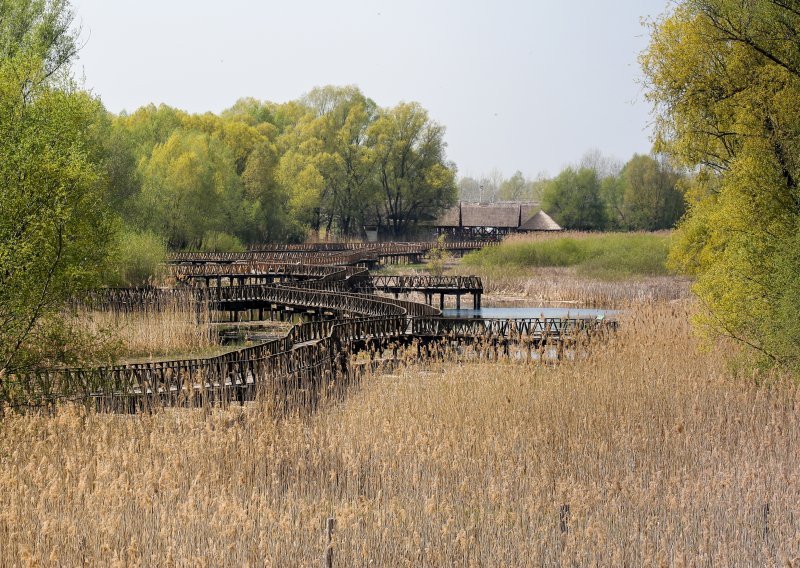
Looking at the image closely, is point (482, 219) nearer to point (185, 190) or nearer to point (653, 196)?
point (653, 196)

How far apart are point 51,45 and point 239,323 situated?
46.0 feet

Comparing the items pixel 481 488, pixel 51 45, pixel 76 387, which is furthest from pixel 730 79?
pixel 51 45

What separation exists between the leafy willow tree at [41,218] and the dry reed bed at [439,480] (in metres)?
4.22

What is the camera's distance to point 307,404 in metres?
16.2

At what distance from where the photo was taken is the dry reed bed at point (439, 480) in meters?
8.74


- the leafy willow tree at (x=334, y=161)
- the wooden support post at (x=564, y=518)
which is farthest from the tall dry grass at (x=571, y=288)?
the wooden support post at (x=564, y=518)

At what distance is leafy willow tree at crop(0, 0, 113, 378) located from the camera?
17.0m

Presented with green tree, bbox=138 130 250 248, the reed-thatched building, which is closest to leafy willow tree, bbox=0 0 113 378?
green tree, bbox=138 130 250 248

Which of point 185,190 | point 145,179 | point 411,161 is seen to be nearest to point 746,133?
point 145,179

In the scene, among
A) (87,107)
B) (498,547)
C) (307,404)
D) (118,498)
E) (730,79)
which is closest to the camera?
(498,547)

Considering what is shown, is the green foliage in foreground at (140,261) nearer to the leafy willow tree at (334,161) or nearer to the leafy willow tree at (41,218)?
the leafy willow tree at (41,218)

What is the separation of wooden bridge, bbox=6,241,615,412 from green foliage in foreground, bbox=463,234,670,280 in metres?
10.7

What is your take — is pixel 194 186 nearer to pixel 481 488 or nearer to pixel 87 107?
pixel 87 107

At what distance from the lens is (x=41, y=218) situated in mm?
17609
